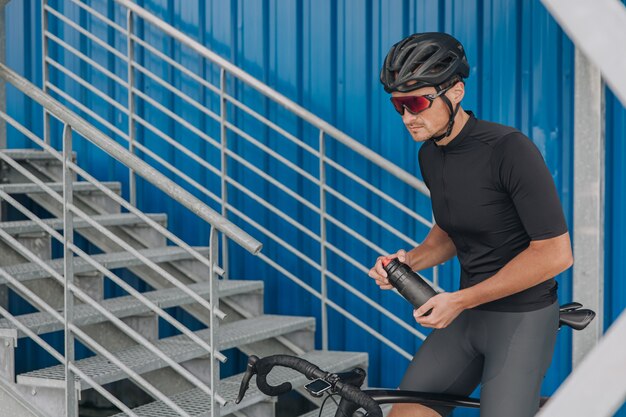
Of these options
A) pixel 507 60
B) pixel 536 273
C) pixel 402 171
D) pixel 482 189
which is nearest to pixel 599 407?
pixel 536 273

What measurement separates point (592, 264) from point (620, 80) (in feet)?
10.7

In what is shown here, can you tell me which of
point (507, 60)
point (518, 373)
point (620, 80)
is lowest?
point (518, 373)

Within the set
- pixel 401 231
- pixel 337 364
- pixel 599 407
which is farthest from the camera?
pixel 401 231

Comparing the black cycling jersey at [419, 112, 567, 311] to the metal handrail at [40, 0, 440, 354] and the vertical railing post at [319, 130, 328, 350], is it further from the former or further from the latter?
the vertical railing post at [319, 130, 328, 350]

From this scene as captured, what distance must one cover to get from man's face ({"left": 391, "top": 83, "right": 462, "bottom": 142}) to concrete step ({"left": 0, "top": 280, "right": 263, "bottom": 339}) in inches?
77.9

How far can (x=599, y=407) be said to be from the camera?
4.54ft

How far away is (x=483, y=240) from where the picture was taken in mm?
2336

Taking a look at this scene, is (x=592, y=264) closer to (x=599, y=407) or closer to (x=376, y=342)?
(x=376, y=342)

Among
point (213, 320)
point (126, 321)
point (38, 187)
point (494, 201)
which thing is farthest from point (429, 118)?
point (38, 187)

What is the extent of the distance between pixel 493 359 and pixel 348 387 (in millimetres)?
394

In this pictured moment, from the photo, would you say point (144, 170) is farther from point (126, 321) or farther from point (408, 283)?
point (408, 283)

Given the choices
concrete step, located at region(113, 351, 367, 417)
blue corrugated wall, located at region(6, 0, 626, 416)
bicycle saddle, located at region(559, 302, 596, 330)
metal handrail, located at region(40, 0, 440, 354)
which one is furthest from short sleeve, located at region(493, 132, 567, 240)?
blue corrugated wall, located at region(6, 0, 626, 416)

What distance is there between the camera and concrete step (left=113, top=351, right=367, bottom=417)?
3691 millimetres

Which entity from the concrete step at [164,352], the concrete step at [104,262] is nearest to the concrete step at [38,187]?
the concrete step at [104,262]
